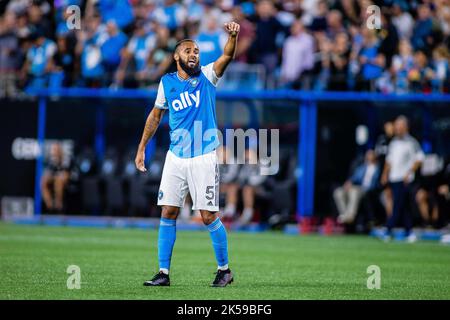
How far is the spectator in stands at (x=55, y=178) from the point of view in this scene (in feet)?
75.3

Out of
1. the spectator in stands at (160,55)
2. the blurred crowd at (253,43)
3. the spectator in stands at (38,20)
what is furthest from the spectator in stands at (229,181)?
the spectator in stands at (38,20)

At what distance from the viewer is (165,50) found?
2295 cm

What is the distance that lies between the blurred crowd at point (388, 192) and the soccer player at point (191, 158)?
9.82 metres

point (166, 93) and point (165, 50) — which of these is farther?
point (165, 50)

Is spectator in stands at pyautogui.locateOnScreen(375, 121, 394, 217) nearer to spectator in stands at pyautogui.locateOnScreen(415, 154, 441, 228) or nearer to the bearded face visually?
spectator in stands at pyautogui.locateOnScreen(415, 154, 441, 228)

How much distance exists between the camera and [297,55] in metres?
22.0

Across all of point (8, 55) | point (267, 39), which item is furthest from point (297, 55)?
point (8, 55)

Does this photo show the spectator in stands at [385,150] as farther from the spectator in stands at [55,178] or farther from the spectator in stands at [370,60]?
the spectator in stands at [55,178]

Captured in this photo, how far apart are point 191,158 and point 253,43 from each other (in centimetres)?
1244

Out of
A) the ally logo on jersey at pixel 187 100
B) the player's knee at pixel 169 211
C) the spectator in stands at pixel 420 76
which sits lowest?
the player's knee at pixel 169 211

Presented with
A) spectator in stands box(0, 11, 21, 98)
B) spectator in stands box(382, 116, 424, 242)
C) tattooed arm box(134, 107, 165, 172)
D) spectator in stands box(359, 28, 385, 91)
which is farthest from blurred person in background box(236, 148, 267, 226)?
tattooed arm box(134, 107, 165, 172)
